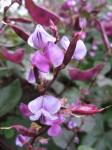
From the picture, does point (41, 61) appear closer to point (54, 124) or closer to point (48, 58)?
point (48, 58)

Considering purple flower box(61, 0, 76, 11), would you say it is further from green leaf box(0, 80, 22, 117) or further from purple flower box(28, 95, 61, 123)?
purple flower box(28, 95, 61, 123)

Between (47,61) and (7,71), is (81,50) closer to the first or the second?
(47,61)

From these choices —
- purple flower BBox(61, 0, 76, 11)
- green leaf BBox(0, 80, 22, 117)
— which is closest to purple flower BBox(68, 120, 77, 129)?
green leaf BBox(0, 80, 22, 117)

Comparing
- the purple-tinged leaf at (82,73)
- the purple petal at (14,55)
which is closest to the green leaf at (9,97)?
the purple petal at (14,55)

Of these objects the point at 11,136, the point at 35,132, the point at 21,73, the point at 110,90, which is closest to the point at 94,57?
the point at 110,90

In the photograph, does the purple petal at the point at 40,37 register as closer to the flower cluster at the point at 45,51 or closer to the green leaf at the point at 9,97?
the flower cluster at the point at 45,51
